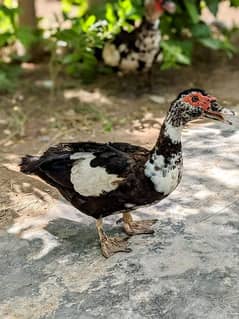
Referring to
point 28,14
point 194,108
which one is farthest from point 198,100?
point 28,14

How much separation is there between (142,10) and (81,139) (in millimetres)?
1505

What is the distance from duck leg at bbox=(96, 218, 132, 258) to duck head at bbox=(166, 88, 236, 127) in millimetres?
721

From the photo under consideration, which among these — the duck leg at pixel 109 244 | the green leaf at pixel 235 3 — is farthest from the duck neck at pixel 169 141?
the green leaf at pixel 235 3

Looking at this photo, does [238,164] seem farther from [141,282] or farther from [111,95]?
[111,95]

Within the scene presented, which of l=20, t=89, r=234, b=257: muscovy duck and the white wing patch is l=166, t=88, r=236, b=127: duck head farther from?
the white wing patch

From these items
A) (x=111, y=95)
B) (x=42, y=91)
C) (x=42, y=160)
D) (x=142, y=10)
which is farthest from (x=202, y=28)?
(x=42, y=160)

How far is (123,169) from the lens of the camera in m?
3.40

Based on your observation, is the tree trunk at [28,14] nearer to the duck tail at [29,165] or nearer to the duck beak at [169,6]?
the duck beak at [169,6]

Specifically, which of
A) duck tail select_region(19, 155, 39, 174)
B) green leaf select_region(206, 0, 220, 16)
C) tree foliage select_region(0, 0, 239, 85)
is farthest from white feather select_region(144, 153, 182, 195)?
green leaf select_region(206, 0, 220, 16)

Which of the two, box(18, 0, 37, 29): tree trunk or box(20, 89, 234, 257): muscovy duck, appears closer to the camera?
box(20, 89, 234, 257): muscovy duck

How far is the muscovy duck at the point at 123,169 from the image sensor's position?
10.8ft

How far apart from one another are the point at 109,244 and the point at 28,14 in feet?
12.3

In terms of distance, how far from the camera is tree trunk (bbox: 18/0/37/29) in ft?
21.6

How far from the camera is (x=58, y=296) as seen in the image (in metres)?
3.17
